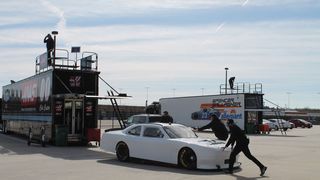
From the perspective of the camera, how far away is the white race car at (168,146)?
46.3 ft

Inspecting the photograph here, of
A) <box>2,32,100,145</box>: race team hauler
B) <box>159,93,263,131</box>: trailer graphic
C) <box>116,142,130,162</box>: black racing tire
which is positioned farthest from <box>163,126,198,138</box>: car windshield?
<box>159,93,263,131</box>: trailer graphic

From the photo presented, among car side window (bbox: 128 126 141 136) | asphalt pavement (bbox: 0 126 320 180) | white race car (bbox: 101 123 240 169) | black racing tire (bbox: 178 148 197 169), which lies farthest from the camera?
car side window (bbox: 128 126 141 136)

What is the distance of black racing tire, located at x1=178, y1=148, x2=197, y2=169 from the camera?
46.9 feet

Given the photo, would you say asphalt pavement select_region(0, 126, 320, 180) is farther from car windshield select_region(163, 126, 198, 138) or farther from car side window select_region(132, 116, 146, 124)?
car side window select_region(132, 116, 146, 124)

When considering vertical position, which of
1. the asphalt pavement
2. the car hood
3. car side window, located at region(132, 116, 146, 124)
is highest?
car side window, located at region(132, 116, 146, 124)

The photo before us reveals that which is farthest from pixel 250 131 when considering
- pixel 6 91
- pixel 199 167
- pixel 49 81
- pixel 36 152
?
pixel 199 167

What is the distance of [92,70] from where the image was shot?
25031 millimetres

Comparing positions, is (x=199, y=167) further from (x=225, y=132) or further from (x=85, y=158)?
(x=85, y=158)

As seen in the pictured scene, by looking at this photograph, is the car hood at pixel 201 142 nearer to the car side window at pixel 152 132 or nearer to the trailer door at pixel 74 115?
the car side window at pixel 152 132

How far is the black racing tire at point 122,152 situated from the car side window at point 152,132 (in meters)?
0.96

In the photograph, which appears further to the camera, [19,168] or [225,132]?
[225,132]

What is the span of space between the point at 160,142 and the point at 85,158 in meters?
3.58

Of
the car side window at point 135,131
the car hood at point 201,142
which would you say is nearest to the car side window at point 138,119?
the car side window at point 135,131

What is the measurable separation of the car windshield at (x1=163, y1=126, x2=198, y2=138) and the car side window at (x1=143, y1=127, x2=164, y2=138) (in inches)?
9.2
